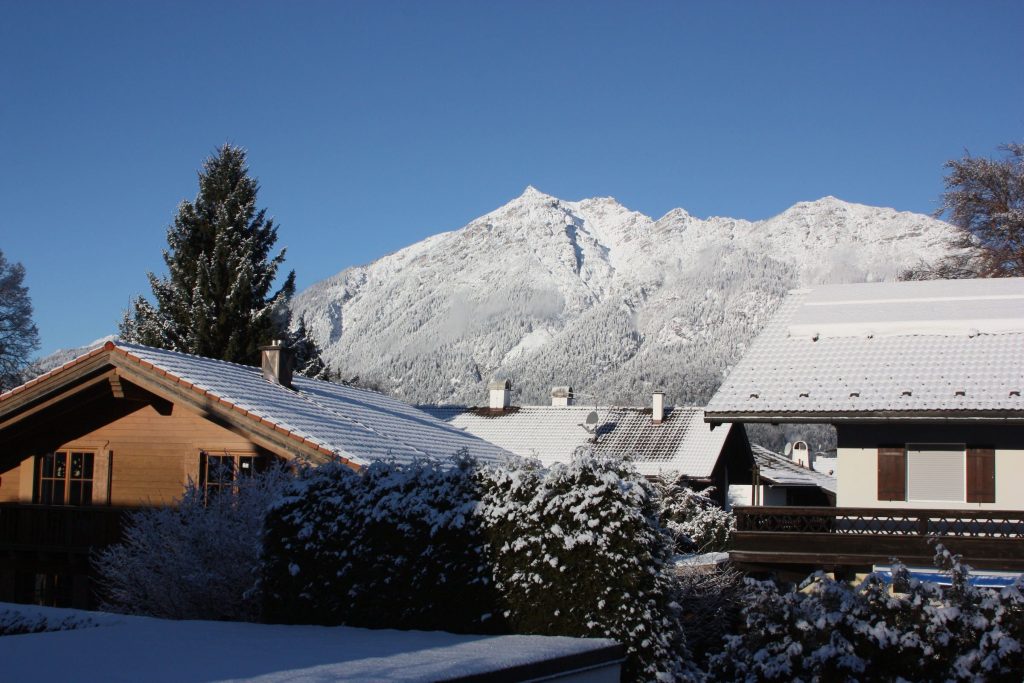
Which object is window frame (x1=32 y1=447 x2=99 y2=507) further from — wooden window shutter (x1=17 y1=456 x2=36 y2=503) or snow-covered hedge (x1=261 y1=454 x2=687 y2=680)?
snow-covered hedge (x1=261 y1=454 x2=687 y2=680)

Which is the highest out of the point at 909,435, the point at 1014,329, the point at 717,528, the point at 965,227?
the point at 965,227

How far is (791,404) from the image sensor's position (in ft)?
68.4

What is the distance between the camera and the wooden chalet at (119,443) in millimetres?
20188

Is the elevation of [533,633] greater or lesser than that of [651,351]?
lesser

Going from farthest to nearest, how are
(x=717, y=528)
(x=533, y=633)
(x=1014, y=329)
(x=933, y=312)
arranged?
(x=717, y=528)
(x=933, y=312)
(x=1014, y=329)
(x=533, y=633)

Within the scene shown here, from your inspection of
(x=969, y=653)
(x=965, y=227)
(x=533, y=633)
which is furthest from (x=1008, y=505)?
(x=965, y=227)

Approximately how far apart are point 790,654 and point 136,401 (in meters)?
14.8

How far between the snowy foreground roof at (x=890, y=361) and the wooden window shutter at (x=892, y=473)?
913mm

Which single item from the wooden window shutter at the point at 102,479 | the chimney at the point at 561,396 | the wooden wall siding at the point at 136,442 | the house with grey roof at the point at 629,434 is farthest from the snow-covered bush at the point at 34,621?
the chimney at the point at 561,396

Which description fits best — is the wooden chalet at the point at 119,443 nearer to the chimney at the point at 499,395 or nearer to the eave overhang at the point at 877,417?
the eave overhang at the point at 877,417

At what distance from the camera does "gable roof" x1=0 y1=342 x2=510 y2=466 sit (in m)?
19.5

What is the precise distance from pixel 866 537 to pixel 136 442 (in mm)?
13464

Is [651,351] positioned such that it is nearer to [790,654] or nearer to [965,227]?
[965,227]

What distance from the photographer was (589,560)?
11.2 metres
